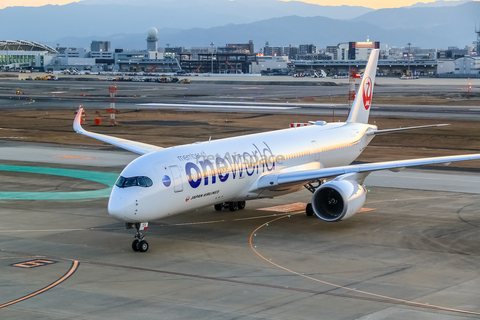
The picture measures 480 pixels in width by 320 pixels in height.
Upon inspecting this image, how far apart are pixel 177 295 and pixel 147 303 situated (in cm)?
121

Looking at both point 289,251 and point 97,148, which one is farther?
point 97,148

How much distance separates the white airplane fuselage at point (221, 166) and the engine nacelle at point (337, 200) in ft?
8.78

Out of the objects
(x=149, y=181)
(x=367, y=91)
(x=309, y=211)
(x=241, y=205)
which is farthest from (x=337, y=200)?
(x=367, y=91)

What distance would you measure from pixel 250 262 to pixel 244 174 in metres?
6.67

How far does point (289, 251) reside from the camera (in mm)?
26375

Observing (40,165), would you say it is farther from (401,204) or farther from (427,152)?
(427,152)

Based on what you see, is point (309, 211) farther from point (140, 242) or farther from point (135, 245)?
point (135, 245)

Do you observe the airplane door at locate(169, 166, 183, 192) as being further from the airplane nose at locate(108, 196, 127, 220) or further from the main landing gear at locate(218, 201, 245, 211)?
the main landing gear at locate(218, 201, 245, 211)

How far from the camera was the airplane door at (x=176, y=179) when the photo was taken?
26.3 meters

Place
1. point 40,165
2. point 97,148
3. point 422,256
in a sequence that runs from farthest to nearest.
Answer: point 97,148 → point 40,165 → point 422,256

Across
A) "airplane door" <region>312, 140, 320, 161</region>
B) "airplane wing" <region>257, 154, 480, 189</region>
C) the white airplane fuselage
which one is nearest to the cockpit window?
the white airplane fuselage

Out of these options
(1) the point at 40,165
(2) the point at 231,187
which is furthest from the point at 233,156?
(1) the point at 40,165

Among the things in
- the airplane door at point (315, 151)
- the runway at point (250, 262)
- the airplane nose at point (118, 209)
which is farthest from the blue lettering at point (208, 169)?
the airplane door at point (315, 151)

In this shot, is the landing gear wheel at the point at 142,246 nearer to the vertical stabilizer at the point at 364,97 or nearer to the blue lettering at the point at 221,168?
the blue lettering at the point at 221,168
